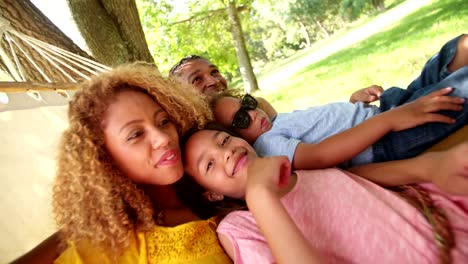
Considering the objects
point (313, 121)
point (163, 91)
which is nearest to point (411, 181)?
point (313, 121)

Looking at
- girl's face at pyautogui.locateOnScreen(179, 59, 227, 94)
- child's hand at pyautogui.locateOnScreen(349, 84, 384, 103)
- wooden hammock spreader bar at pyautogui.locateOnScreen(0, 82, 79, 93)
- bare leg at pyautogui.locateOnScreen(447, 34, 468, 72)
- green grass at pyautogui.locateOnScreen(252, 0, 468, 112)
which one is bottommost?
green grass at pyautogui.locateOnScreen(252, 0, 468, 112)

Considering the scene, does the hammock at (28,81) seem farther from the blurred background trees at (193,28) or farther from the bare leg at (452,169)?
the blurred background trees at (193,28)

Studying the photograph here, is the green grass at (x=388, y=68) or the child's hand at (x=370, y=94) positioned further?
the green grass at (x=388, y=68)

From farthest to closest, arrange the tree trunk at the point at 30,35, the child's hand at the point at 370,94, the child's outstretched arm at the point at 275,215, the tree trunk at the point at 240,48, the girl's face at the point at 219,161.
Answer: the tree trunk at the point at 240,48 → the tree trunk at the point at 30,35 → the child's hand at the point at 370,94 → the girl's face at the point at 219,161 → the child's outstretched arm at the point at 275,215

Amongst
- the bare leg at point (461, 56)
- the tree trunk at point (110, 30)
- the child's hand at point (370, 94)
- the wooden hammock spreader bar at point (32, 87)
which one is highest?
the tree trunk at point (110, 30)

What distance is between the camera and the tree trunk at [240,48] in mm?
9094

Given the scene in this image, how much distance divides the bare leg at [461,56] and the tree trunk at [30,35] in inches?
84.7

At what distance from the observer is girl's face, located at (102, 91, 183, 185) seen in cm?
145

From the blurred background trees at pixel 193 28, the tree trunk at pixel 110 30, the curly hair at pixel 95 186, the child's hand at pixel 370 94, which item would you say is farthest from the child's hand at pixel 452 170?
the blurred background trees at pixel 193 28

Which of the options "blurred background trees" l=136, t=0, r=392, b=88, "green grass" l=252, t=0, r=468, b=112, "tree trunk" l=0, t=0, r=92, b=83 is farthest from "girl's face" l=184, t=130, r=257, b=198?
"blurred background trees" l=136, t=0, r=392, b=88

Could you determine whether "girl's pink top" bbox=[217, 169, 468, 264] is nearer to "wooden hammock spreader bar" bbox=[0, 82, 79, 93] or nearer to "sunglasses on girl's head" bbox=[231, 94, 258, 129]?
"sunglasses on girl's head" bbox=[231, 94, 258, 129]

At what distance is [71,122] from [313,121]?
3.34 ft

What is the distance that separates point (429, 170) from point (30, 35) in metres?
2.37

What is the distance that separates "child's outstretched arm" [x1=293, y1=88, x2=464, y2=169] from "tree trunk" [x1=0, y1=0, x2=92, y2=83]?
1.75 meters
